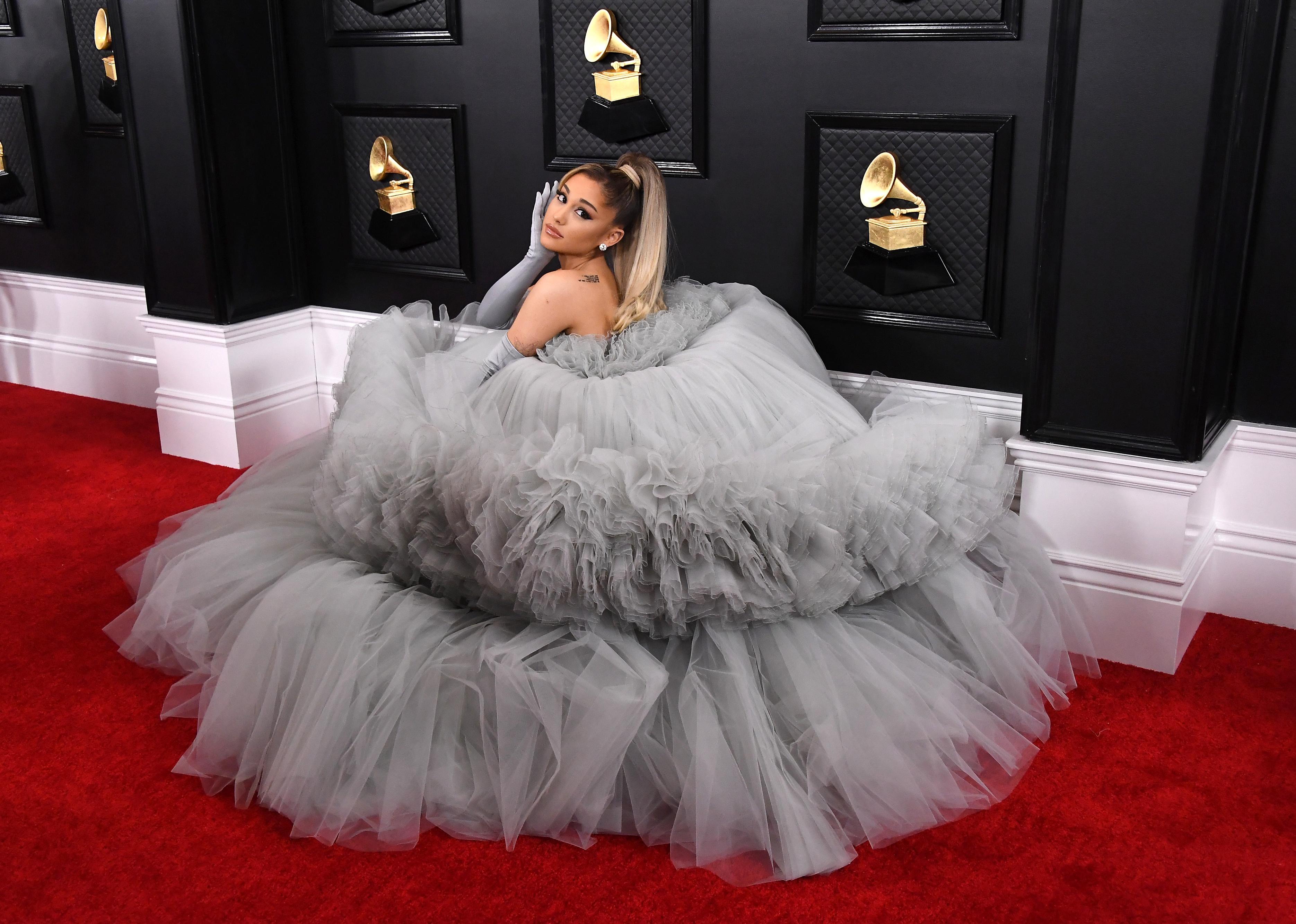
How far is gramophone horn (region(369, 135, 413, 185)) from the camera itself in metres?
3.63

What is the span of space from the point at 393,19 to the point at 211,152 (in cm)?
70

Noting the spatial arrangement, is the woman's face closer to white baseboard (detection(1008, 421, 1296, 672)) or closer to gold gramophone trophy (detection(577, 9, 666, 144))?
gold gramophone trophy (detection(577, 9, 666, 144))

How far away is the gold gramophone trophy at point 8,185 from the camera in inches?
175

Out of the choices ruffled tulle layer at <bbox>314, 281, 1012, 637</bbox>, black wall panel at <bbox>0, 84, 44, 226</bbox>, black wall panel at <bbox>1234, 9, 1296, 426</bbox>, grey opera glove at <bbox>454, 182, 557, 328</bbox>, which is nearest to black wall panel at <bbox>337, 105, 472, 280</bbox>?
grey opera glove at <bbox>454, 182, 557, 328</bbox>

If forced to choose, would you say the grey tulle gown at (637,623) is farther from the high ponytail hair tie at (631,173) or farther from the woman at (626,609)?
the high ponytail hair tie at (631,173)

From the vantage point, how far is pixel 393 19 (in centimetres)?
354

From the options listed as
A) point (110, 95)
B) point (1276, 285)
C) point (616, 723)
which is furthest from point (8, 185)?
point (1276, 285)

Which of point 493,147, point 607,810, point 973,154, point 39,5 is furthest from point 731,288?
point 39,5

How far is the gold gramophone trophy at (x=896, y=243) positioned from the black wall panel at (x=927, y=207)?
2 centimetres

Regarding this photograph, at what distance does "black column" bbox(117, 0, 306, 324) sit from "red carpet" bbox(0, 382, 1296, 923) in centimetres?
149

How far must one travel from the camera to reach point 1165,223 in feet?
7.64

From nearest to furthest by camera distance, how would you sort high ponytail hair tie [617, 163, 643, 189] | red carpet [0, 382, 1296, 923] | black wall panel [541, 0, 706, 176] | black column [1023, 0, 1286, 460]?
red carpet [0, 382, 1296, 923] → black column [1023, 0, 1286, 460] → high ponytail hair tie [617, 163, 643, 189] → black wall panel [541, 0, 706, 176]

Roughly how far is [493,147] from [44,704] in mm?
1960

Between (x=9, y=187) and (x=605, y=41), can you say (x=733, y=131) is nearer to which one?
(x=605, y=41)
